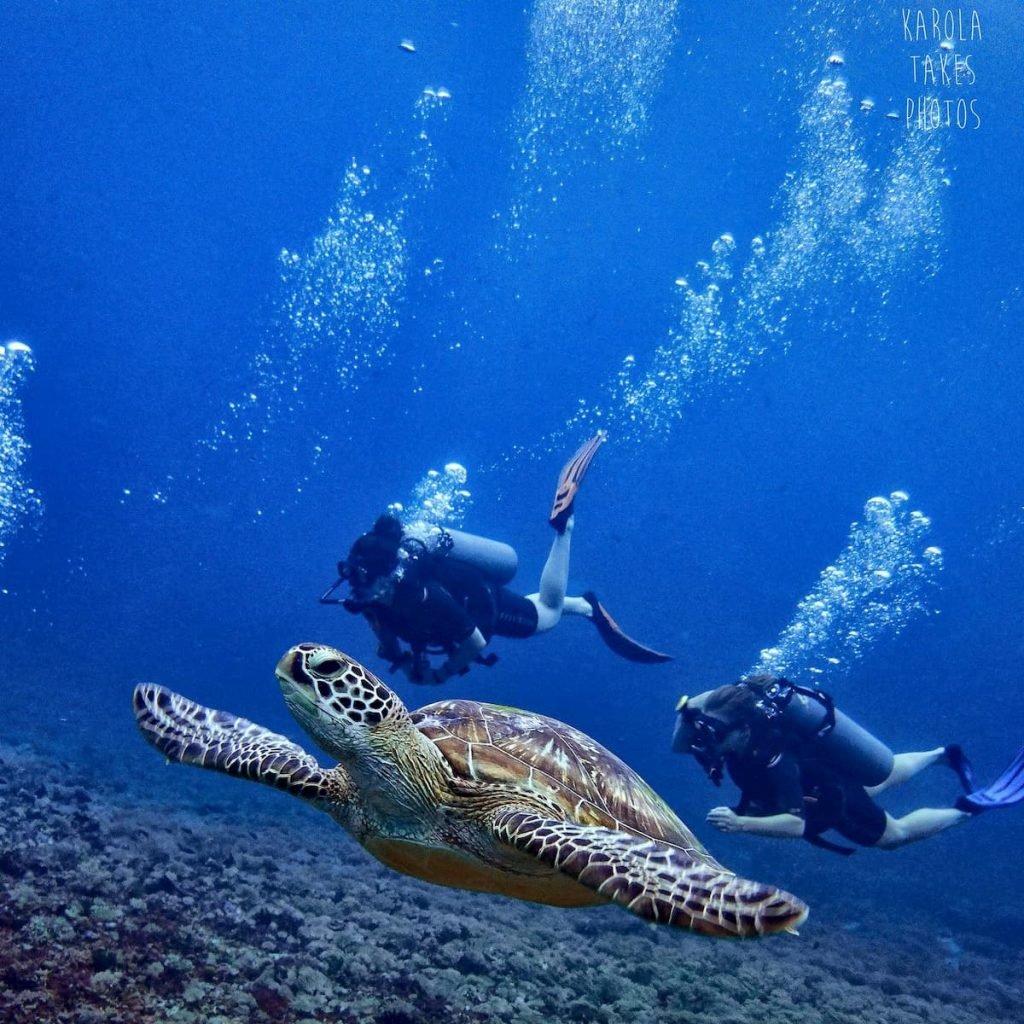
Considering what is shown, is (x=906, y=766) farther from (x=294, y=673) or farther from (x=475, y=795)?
(x=294, y=673)

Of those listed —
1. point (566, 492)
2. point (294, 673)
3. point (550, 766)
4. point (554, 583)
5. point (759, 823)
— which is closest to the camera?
point (294, 673)

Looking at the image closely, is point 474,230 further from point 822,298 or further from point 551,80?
point 822,298

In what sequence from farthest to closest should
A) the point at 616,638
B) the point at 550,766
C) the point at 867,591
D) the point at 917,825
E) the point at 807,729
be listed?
1. the point at 867,591
2. the point at 616,638
3. the point at 917,825
4. the point at 807,729
5. the point at 550,766

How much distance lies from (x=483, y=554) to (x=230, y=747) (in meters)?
5.98

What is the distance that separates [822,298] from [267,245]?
35.0 meters

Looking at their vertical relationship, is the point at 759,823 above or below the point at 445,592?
below

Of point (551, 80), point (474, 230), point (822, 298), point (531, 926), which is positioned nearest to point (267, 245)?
point (474, 230)

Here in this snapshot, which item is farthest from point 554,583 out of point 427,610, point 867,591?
point 867,591

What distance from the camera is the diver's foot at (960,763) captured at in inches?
310

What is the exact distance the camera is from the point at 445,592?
24.3ft

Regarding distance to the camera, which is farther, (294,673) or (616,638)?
(616,638)

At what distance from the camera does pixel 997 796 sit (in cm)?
750

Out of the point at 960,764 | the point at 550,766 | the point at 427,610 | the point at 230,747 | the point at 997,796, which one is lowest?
the point at 230,747

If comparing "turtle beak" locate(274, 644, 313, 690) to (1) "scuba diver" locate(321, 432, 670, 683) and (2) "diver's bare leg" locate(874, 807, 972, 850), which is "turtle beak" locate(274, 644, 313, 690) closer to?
(1) "scuba diver" locate(321, 432, 670, 683)
